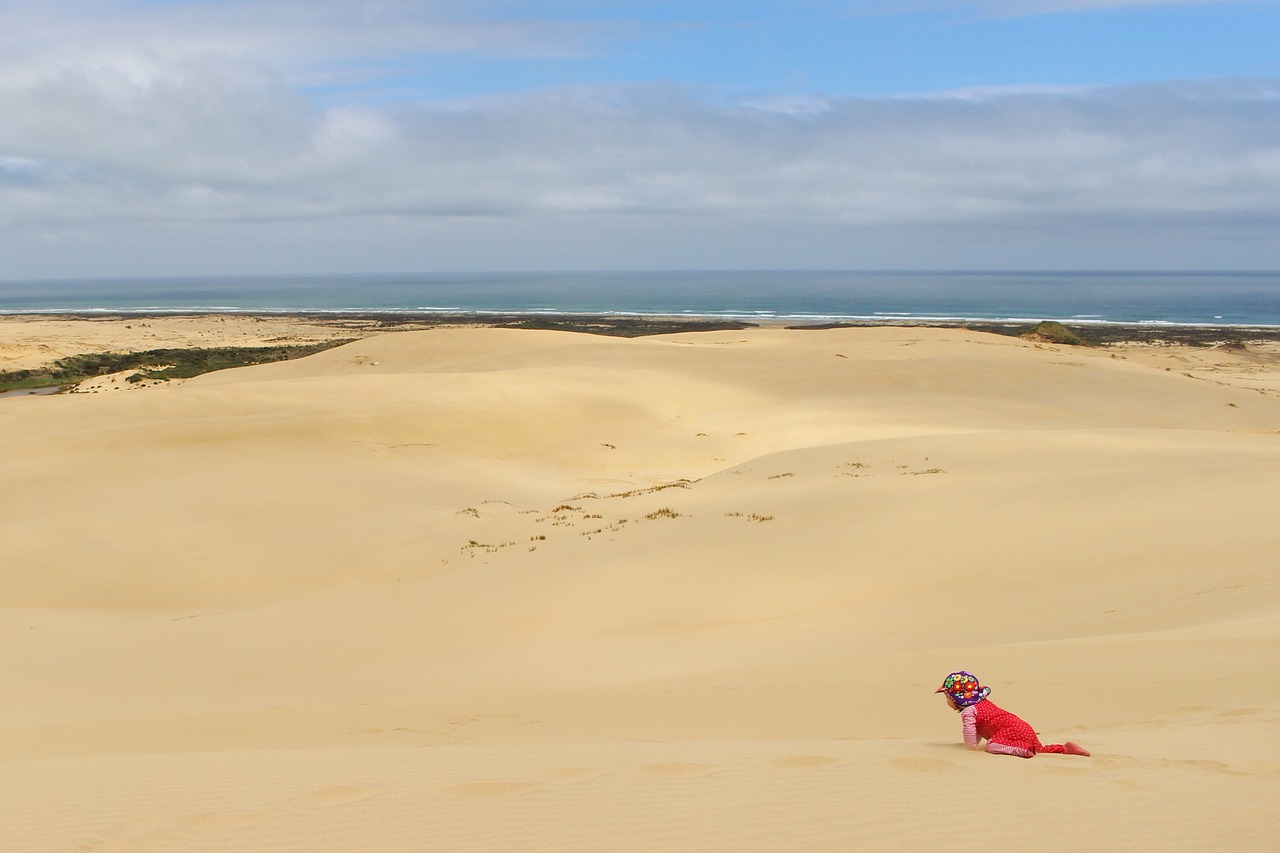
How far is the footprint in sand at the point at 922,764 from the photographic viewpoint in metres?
4.55

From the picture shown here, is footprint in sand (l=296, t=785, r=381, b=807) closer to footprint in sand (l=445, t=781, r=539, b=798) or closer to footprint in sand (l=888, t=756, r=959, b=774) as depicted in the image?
footprint in sand (l=445, t=781, r=539, b=798)

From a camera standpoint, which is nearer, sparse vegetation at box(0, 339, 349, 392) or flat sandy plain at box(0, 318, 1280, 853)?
flat sandy plain at box(0, 318, 1280, 853)

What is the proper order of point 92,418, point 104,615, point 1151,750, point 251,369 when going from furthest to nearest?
point 251,369, point 92,418, point 104,615, point 1151,750

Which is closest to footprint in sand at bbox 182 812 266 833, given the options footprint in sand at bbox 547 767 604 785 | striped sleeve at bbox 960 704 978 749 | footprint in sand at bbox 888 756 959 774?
footprint in sand at bbox 547 767 604 785

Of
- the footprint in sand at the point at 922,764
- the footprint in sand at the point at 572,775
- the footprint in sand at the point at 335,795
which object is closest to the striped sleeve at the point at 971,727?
the footprint in sand at the point at 922,764

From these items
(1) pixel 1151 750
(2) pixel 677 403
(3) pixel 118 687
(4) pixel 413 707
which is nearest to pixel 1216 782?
(1) pixel 1151 750

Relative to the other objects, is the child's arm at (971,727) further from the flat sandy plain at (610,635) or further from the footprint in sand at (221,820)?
the footprint in sand at (221,820)

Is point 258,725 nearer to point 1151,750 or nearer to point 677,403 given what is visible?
point 1151,750

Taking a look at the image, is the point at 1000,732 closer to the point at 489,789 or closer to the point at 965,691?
the point at 965,691

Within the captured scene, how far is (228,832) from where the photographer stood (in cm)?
393

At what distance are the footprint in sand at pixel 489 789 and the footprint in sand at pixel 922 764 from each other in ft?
5.78

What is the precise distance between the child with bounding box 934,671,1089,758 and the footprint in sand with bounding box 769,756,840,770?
0.80 m

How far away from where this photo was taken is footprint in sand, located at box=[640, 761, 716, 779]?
453 centimetres

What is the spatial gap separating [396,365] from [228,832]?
36279 millimetres
